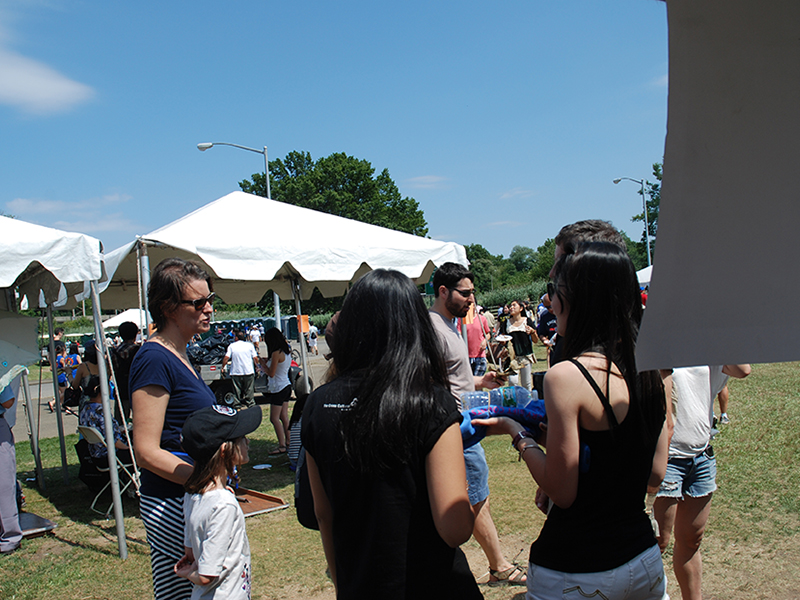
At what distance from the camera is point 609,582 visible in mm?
1681

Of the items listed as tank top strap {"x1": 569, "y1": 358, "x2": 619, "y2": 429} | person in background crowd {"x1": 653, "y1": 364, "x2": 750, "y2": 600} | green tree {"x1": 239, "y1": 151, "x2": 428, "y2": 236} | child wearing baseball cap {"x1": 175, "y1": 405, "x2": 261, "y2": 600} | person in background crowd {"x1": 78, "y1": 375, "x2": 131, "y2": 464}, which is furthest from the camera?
green tree {"x1": 239, "y1": 151, "x2": 428, "y2": 236}

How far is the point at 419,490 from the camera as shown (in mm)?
1541

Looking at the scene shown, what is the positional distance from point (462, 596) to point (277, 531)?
3.97m

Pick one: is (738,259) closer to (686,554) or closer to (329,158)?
(686,554)

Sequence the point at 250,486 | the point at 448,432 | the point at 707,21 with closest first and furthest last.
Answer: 1. the point at 707,21
2. the point at 448,432
3. the point at 250,486

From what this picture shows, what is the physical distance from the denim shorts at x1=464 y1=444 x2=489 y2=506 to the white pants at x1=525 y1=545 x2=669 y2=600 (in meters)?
1.79

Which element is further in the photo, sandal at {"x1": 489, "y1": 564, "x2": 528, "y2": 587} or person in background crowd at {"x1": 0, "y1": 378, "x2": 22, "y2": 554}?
person in background crowd at {"x1": 0, "y1": 378, "x2": 22, "y2": 554}

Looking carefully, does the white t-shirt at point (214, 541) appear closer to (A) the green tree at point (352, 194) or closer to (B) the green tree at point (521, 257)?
(A) the green tree at point (352, 194)

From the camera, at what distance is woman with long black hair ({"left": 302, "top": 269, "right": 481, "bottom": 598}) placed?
1.50 m

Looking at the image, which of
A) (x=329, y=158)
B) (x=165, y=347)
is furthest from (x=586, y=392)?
(x=329, y=158)

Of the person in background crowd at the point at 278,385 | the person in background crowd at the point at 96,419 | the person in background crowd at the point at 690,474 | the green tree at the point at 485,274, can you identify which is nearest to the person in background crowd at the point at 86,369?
the person in background crowd at the point at 96,419

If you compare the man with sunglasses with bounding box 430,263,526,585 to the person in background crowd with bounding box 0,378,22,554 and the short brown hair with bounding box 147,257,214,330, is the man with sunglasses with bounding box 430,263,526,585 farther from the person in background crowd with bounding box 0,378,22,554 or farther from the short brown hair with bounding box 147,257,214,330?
the person in background crowd with bounding box 0,378,22,554

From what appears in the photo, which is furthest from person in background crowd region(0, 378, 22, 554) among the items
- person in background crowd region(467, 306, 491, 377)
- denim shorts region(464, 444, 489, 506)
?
person in background crowd region(467, 306, 491, 377)

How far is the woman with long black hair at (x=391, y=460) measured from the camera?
59.1 inches
